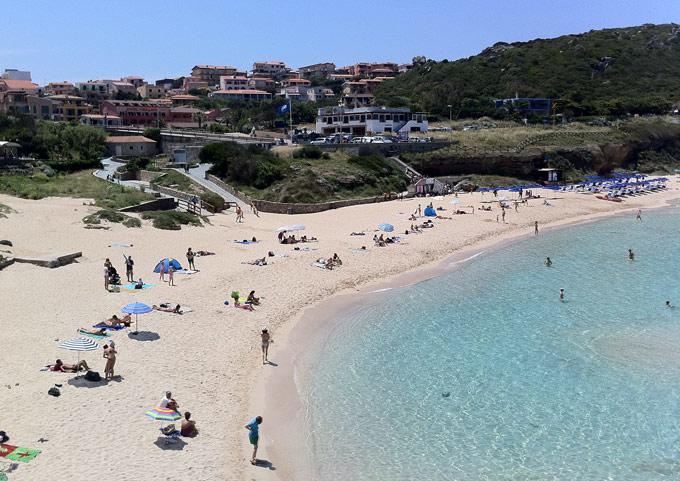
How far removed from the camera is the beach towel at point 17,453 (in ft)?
34.7

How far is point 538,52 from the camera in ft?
388

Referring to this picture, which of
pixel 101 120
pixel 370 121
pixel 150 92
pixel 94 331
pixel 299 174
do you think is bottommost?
pixel 94 331

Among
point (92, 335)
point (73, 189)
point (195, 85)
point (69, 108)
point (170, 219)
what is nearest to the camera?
point (92, 335)

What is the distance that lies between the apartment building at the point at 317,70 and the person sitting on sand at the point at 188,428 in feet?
482

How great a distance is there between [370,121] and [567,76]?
180ft

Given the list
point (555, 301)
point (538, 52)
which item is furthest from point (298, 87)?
point (555, 301)

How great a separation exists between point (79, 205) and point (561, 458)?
29264 mm

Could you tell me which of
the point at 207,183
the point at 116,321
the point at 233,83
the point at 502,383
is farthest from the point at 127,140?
the point at 233,83

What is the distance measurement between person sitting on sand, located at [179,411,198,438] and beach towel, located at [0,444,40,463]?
99.1 inches

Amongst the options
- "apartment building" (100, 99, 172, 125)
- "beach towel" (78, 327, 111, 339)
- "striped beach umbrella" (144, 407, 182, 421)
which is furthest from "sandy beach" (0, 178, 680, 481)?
"apartment building" (100, 99, 172, 125)

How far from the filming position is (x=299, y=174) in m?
44.0

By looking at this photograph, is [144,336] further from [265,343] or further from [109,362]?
[265,343]

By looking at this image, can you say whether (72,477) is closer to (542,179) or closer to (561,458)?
(561,458)

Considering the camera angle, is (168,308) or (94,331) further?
(168,308)
